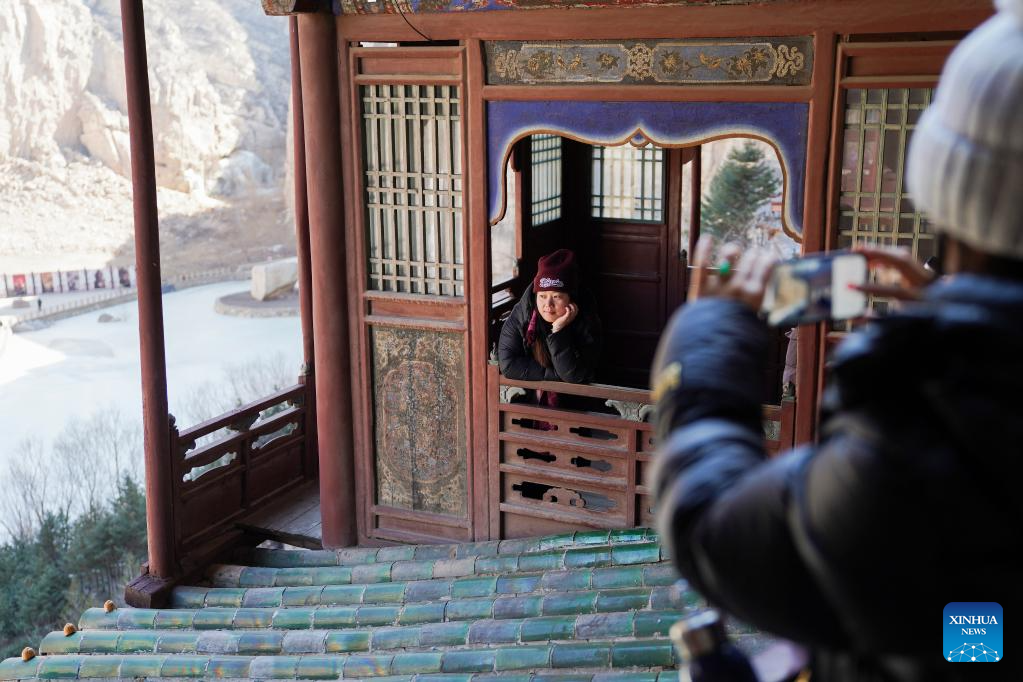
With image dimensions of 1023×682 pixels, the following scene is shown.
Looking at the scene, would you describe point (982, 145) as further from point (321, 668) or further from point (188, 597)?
point (188, 597)

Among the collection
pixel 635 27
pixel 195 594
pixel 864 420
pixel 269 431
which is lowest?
pixel 195 594

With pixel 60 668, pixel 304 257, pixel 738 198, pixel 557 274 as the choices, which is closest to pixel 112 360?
pixel 738 198

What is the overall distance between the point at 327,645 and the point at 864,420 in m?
4.30

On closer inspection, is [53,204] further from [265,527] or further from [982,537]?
[982,537]

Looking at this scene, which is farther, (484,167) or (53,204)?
(53,204)

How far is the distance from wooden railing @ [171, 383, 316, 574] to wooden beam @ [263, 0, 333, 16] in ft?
7.07

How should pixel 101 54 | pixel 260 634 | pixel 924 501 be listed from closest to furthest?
1. pixel 924 501
2. pixel 260 634
3. pixel 101 54

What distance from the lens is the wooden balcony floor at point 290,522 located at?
6.25 m

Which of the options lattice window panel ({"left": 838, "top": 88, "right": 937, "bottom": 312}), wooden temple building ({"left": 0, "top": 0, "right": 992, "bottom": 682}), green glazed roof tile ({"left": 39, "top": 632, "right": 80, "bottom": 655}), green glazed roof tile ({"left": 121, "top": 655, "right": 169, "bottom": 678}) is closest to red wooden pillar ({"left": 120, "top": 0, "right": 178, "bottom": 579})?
wooden temple building ({"left": 0, "top": 0, "right": 992, "bottom": 682})

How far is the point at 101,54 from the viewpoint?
30.2m

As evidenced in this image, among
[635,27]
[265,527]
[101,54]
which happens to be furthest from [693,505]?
[101,54]

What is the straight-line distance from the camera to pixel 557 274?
553cm

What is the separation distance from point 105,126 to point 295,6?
86.9ft

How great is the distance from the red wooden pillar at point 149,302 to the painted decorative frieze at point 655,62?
5.54 ft
